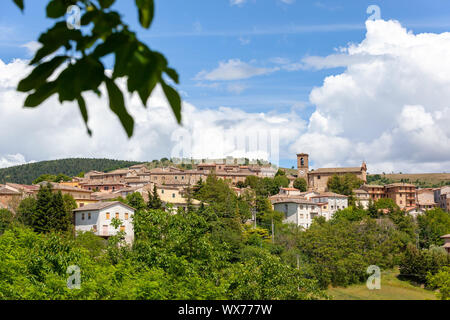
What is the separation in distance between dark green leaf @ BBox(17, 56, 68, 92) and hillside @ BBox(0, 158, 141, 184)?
110 metres

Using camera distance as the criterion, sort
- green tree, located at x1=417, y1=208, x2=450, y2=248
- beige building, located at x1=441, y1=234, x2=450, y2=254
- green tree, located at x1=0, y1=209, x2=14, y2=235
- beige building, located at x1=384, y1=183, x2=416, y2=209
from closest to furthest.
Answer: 1. green tree, located at x1=0, y1=209, x2=14, y2=235
2. beige building, located at x1=441, y1=234, x2=450, y2=254
3. green tree, located at x1=417, y1=208, x2=450, y2=248
4. beige building, located at x1=384, y1=183, x2=416, y2=209

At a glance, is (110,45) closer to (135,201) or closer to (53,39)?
(53,39)

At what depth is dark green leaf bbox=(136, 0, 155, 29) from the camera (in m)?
1.04

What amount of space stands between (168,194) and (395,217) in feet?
74.5

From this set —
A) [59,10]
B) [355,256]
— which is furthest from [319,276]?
[59,10]

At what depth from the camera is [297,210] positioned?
46.0 meters

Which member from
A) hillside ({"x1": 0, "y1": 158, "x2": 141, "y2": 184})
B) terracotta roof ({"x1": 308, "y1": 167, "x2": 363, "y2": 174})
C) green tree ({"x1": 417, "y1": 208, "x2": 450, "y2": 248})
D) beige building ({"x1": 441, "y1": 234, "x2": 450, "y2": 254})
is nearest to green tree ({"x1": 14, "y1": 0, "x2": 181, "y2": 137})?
beige building ({"x1": 441, "y1": 234, "x2": 450, "y2": 254})

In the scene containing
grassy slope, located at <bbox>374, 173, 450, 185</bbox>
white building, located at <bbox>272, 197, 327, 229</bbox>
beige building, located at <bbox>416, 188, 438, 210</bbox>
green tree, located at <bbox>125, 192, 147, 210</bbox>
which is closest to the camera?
green tree, located at <bbox>125, 192, 147, 210</bbox>

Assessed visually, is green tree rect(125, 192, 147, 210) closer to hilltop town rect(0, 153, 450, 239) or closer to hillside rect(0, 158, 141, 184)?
hilltop town rect(0, 153, 450, 239)

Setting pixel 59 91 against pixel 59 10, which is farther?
pixel 59 10

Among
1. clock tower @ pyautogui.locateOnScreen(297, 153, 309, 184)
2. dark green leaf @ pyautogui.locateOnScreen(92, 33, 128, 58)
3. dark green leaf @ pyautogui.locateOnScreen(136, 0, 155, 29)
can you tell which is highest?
clock tower @ pyautogui.locateOnScreen(297, 153, 309, 184)
